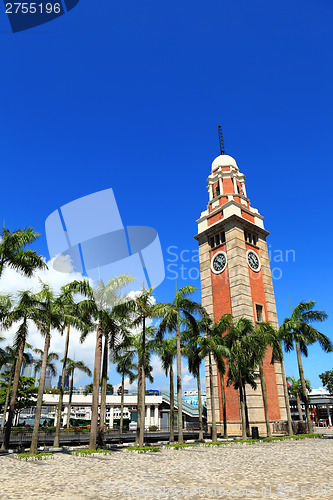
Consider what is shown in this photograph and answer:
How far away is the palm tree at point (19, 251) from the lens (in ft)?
75.7

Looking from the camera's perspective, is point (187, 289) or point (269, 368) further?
point (269, 368)

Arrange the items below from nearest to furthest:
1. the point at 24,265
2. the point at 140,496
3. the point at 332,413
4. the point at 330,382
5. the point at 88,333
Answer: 1. the point at 140,496
2. the point at 24,265
3. the point at 88,333
4. the point at 330,382
5. the point at 332,413

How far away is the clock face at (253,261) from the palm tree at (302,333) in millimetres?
11650

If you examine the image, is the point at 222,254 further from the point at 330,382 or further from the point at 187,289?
Answer: the point at 330,382

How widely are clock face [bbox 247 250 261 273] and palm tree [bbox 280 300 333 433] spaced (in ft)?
38.2

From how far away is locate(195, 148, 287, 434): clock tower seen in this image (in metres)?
40.2

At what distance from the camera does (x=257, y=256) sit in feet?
160

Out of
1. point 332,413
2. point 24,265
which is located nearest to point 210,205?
point 24,265

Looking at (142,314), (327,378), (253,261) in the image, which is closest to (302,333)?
(253,261)

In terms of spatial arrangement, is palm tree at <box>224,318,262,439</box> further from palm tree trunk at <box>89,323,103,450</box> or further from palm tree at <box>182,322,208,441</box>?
palm tree trunk at <box>89,323,103,450</box>

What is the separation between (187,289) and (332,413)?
8174 cm

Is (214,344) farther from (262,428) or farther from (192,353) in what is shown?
(262,428)

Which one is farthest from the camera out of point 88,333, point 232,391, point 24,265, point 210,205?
point 210,205

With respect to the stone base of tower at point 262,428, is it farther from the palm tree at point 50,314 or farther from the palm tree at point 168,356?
the palm tree at point 50,314
